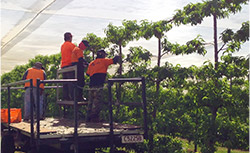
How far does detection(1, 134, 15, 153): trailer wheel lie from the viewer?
28.5 ft

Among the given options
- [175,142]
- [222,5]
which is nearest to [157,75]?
[175,142]

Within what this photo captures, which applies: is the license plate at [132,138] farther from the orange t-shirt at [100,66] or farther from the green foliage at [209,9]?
the green foliage at [209,9]

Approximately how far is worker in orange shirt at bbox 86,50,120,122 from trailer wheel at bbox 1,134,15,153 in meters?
1.84

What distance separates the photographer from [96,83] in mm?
8617

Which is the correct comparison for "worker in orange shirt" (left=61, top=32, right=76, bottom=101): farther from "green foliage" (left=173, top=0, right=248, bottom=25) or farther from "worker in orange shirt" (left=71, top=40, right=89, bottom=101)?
"green foliage" (left=173, top=0, right=248, bottom=25)

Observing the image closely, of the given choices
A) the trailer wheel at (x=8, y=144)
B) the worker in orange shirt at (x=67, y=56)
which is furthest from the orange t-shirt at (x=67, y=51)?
the trailer wheel at (x=8, y=144)

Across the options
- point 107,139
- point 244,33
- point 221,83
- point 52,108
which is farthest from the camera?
point 52,108

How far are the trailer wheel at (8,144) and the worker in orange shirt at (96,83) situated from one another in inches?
72.6

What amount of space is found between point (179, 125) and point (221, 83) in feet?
6.22

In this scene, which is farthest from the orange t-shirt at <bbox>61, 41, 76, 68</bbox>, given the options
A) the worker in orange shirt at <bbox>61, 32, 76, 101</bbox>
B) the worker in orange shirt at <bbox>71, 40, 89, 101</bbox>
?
the worker in orange shirt at <bbox>71, 40, 89, 101</bbox>

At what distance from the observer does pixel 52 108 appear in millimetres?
17125

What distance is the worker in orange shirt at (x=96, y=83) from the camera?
27.4 ft

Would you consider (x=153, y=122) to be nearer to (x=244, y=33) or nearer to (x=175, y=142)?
(x=175, y=142)

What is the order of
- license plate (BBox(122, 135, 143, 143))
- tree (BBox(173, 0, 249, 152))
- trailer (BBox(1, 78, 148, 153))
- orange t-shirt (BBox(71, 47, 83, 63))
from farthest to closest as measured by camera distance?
orange t-shirt (BBox(71, 47, 83, 63)) → tree (BBox(173, 0, 249, 152)) → license plate (BBox(122, 135, 143, 143)) → trailer (BBox(1, 78, 148, 153))
